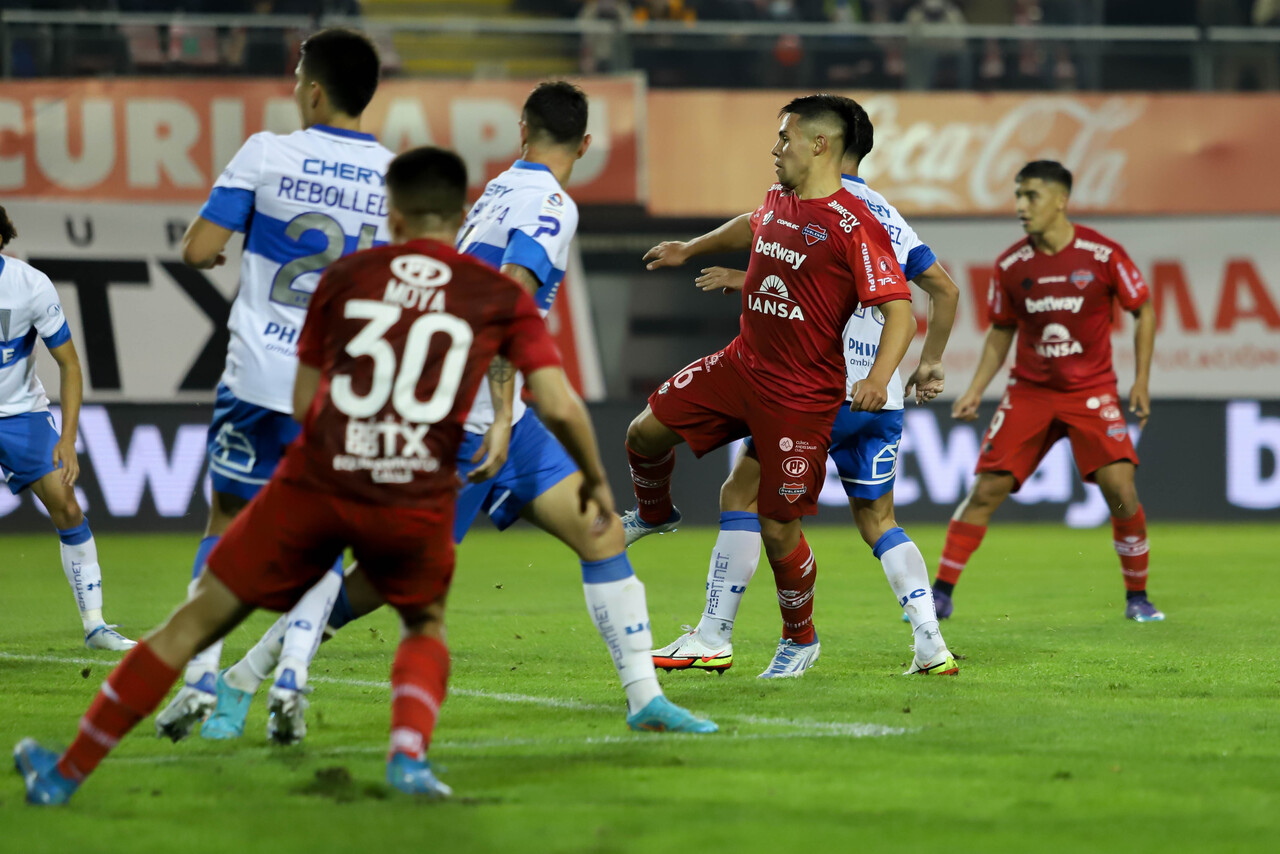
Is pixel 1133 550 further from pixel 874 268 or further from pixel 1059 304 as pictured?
pixel 874 268

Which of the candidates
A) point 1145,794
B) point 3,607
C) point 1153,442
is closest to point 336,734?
point 1145,794

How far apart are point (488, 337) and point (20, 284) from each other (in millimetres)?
3991

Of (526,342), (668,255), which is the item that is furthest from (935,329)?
(526,342)

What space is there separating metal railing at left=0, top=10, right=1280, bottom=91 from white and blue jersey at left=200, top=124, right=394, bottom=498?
11488 mm

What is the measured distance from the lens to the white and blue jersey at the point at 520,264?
192 inches

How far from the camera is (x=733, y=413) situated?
243 inches

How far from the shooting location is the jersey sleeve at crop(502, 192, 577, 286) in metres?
4.83

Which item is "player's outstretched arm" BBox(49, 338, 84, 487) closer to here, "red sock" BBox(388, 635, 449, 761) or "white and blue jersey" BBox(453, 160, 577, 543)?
"white and blue jersey" BBox(453, 160, 577, 543)

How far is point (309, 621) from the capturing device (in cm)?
482

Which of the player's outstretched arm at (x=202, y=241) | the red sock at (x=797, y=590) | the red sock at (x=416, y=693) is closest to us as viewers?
the red sock at (x=416, y=693)

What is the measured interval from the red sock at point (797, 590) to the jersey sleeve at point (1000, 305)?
318 centimetres

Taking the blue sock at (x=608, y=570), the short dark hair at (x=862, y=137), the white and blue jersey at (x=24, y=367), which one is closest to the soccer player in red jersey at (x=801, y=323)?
the short dark hair at (x=862, y=137)

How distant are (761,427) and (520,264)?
61.4 inches

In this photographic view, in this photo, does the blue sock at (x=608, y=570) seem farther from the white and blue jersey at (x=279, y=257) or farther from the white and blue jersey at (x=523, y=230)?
the white and blue jersey at (x=279, y=257)
